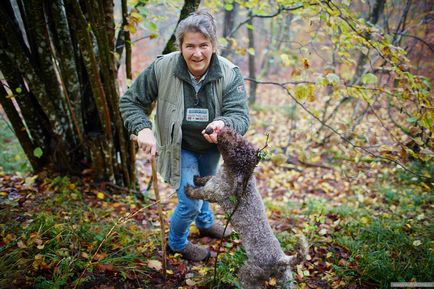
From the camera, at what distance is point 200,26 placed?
2062mm

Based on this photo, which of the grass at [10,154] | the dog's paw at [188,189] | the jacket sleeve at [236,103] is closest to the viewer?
the jacket sleeve at [236,103]

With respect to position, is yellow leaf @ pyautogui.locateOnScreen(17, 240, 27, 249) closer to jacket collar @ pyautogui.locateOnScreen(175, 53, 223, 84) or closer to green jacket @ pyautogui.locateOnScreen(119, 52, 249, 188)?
green jacket @ pyautogui.locateOnScreen(119, 52, 249, 188)

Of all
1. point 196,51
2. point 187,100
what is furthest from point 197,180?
point 196,51

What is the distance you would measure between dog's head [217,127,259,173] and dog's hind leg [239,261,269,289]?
721 mm

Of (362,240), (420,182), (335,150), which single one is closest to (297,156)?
(335,150)

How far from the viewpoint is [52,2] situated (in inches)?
105

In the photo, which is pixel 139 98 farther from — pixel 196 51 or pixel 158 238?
pixel 158 238

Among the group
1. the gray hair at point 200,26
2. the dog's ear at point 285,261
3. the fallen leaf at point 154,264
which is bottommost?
the fallen leaf at point 154,264

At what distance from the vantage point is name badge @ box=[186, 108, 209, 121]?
225cm

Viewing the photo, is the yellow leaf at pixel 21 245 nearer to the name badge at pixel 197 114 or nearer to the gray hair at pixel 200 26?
the name badge at pixel 197 114

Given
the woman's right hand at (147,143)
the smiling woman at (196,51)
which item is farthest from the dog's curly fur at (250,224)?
the smiling woman at (196,51)

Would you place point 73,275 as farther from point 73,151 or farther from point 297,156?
point 297,156

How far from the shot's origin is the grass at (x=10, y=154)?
188 inches

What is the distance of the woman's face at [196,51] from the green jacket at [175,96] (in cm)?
8
